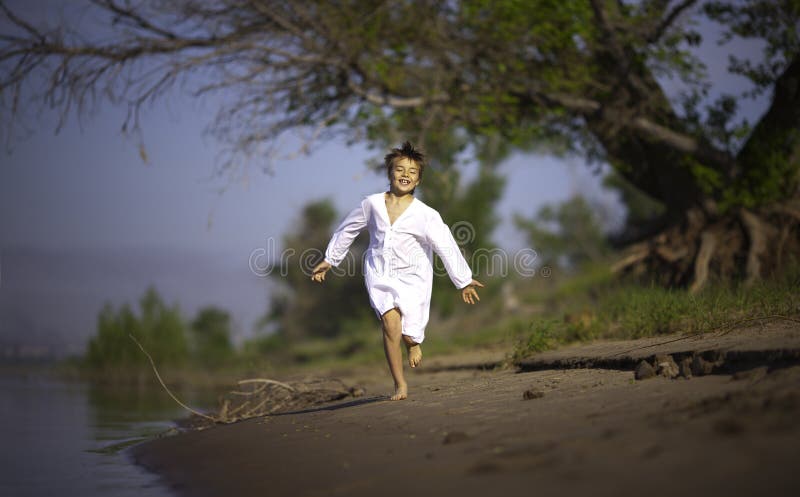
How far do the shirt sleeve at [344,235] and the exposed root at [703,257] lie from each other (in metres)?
6.32

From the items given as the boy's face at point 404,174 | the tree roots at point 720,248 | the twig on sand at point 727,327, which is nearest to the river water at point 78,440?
the boy's face at point 404,174

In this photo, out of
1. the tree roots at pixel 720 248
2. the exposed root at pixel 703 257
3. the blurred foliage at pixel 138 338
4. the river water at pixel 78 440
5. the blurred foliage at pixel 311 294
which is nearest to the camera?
the river water at pixel 78 440

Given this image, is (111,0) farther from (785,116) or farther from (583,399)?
(785,116)

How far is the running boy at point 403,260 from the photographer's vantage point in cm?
576

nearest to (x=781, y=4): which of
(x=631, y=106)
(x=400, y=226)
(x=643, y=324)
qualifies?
(x=631, y=106)

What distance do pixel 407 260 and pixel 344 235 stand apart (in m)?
0.69

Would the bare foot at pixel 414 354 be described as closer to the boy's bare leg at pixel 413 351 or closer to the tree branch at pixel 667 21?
the boy's bare leg at pixel 413 351

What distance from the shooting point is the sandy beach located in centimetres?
265

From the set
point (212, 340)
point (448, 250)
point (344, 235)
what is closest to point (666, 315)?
point (448, 250)

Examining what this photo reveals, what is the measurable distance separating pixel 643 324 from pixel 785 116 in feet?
21.8

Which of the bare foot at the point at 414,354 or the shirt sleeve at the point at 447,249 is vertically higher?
the shirt sleeve at the point at 447,249

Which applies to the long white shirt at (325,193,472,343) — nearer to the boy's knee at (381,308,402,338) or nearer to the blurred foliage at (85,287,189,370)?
the boy's knee at (381,308,402,338)

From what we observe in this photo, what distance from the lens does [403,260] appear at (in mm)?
5875

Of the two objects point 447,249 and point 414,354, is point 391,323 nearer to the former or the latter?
point 414,354
